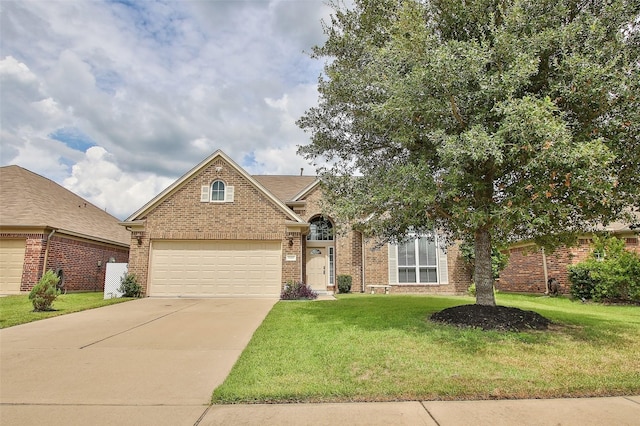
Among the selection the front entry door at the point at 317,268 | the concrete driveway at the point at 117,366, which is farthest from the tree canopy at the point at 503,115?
the front entry door at the point at 317,268

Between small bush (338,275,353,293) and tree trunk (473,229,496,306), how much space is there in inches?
358

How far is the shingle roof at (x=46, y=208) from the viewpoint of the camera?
48.3 ft

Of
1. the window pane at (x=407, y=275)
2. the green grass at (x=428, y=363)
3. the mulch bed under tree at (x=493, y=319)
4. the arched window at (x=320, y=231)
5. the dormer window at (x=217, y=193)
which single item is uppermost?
the dormer window at (x=217, y=193)

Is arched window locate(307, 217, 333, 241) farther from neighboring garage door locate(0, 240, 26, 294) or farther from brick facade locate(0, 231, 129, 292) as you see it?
neighboring garage door locate(0, 240, 26, 294)

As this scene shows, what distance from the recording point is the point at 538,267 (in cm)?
1664

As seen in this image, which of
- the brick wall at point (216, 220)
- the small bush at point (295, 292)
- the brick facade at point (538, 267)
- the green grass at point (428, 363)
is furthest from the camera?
the brick facade at point (538, 267)

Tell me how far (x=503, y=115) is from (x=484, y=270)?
130 inches

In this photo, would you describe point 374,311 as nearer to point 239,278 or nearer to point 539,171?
point 539,171

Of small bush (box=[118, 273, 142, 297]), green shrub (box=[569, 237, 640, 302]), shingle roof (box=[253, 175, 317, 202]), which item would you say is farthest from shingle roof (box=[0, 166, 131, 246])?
green shrub (box=[569, 237, 640, 302])

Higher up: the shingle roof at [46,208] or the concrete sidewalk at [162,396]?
the shingle roof at [46,208]

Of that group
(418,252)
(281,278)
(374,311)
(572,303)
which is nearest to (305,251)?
(281,278)

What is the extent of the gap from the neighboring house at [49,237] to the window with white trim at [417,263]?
14136 mm

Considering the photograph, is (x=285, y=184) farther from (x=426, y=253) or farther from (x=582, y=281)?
(x=582, y=281)

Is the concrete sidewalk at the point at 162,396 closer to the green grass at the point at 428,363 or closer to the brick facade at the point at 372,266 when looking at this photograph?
the green grass at the point at 428,363
